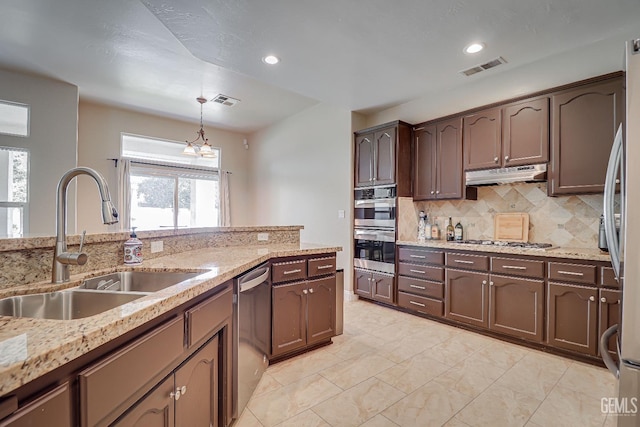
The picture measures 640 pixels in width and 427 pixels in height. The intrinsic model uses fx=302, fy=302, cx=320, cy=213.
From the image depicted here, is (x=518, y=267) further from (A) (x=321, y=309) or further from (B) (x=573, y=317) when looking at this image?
(A) (x=321, y=309)

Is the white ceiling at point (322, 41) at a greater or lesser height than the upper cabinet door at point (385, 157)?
greater

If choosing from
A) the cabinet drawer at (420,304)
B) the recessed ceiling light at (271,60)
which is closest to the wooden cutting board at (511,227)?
the cabinet drawer at (420,304)

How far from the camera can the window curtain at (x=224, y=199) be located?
6.29 m

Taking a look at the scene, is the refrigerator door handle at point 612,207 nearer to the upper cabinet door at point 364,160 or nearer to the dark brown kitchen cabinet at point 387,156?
the dark brown kitchen cabinet at point 387,156

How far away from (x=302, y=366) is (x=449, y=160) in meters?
2.67

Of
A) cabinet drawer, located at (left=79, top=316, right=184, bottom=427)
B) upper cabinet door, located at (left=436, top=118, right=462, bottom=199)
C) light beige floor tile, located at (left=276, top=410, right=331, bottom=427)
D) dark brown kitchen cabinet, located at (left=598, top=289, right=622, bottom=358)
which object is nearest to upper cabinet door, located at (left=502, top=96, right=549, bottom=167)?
upper cabinet door, located at (left=436, top=118, right=462, bottom=199)

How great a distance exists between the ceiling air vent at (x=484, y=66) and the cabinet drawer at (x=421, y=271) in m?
2.06

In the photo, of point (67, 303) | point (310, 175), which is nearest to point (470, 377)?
point (67, 303)

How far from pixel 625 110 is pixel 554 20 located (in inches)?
65.9

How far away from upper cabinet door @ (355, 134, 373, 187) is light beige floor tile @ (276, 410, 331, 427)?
2.84 metres

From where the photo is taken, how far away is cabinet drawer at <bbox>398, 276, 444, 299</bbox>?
330cm

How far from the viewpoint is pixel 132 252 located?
1.72 meters

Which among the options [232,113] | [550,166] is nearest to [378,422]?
[550,166]

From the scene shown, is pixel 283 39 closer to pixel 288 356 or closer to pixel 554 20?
pixel 554 20
